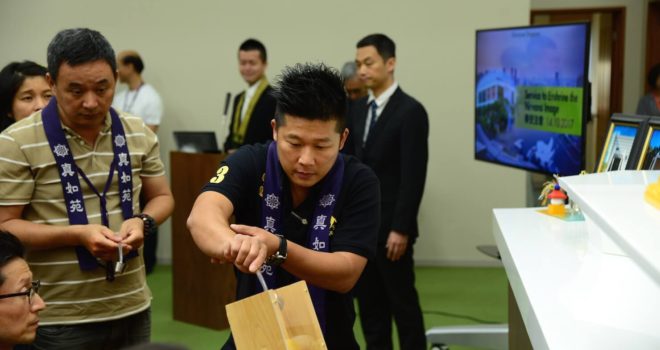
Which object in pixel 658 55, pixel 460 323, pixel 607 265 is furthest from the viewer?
pixel 658 55

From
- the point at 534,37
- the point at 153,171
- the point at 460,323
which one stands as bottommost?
the point at 460,323

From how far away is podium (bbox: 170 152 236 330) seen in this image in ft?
15.3

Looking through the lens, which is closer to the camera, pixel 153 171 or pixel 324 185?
pixel 324 185

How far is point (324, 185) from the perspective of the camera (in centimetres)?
185

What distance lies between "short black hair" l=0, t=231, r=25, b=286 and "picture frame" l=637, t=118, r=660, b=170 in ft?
5.21

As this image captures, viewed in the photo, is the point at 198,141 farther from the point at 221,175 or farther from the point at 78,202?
the point at 221,175

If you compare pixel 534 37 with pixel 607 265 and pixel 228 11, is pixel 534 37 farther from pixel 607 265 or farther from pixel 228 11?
pixel 228 11

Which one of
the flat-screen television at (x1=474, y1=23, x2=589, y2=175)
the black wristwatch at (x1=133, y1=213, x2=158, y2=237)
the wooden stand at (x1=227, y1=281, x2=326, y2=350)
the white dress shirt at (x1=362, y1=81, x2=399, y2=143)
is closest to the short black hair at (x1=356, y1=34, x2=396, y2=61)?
the white dress shirt at (x1=362, y1=81, x2=399, y2=143)

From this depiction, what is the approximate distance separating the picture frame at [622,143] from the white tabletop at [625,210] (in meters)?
0.45

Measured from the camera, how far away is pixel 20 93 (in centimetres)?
272

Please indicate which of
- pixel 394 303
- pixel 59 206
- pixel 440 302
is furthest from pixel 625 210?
pixel 440 302

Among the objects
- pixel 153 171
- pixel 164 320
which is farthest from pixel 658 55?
pixel 153 171

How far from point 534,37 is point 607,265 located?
1.94 meters

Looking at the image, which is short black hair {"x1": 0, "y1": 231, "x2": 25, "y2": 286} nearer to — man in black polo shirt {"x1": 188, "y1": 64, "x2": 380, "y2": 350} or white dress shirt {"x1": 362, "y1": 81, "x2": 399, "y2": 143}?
man in black polo shirt {"x1": 188, "y1": 64, "x2": 380, "y2": 350}
